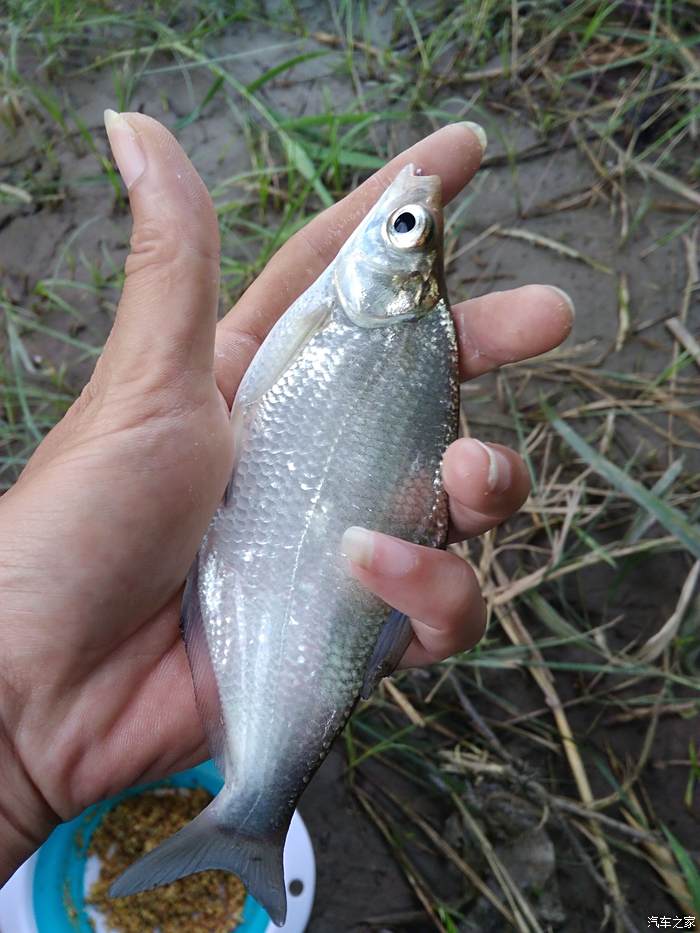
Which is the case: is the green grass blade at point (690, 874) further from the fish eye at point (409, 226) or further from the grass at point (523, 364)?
the fish eye at point (409, 226)

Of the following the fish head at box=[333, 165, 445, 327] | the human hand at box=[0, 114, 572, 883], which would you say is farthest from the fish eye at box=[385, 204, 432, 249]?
the human hand at box=[0, 114, 572, 883]

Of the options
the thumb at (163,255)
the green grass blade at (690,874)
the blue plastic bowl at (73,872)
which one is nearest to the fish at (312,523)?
the thumb at (163,255)

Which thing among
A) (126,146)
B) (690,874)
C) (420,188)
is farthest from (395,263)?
(690,874)

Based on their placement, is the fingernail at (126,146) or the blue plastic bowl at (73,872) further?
the blue plastic bowl at (73,872)

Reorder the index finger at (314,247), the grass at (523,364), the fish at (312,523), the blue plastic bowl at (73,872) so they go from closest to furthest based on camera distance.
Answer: the fish at (312,523), the index finger at (314,247), the blue plastic bowl at (73,872), the grass at (523,364)

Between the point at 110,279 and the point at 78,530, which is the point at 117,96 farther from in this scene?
the point at 78,530

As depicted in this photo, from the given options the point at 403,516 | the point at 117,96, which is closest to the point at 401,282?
the point at 403,516

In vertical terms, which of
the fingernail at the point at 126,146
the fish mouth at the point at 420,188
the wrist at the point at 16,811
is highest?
the fingernail at the point at 126,146
